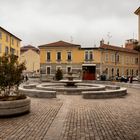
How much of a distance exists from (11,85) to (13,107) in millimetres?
1460

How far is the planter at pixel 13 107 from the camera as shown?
9828 mm

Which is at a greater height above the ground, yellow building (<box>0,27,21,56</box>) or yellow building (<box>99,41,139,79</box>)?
yellow building (<box>0,27,21,56</box>)

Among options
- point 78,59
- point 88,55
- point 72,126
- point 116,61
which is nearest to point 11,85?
point 72,126

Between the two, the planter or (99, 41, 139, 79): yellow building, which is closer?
the planter

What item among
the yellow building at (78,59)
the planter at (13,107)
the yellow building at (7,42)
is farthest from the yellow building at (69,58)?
the planter at (13,107)

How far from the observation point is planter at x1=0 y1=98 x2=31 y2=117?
9828mm

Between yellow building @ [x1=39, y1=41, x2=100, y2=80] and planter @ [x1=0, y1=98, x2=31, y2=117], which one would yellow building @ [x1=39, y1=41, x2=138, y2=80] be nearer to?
yellow building @ [x1=39, y1=41, x2=100, y2=80]

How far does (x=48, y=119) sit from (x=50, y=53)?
4727cm

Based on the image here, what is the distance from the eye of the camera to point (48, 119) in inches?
376

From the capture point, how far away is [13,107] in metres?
10.0

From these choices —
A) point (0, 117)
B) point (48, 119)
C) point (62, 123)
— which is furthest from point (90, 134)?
point (0, 117)

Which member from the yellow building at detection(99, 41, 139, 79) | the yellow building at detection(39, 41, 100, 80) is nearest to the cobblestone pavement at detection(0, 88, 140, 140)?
the yellow building at detection(39, 41, 100, 80)

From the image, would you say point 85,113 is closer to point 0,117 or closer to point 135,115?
point 135,115

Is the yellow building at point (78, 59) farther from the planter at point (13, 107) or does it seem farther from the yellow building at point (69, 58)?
the planter at point (13, 107)
